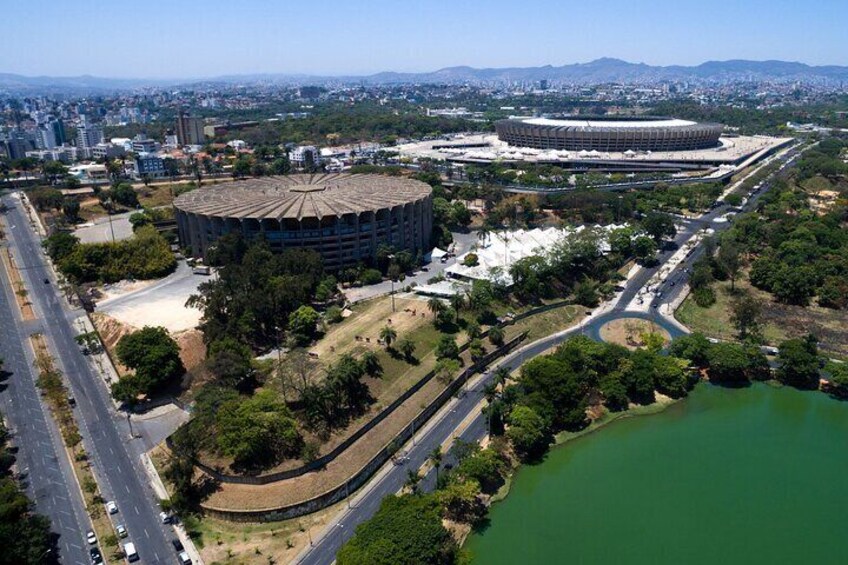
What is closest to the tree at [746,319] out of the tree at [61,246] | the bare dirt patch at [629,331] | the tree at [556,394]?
the bare dirt patch at [629,331]

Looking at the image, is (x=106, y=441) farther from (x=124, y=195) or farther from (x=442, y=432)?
(x=124, y=195)

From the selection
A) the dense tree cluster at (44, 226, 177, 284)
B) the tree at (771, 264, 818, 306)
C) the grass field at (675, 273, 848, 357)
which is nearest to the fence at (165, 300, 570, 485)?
the grass field at (675, 273, 848, 357)

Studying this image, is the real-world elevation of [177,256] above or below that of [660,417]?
above

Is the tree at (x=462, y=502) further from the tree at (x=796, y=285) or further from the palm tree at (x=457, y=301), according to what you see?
the tree at (x=796, y=285)

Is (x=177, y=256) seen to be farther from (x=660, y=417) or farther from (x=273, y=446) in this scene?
(x=660, y=417)

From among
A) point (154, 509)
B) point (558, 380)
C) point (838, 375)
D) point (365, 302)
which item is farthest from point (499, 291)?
point (154, 509)
